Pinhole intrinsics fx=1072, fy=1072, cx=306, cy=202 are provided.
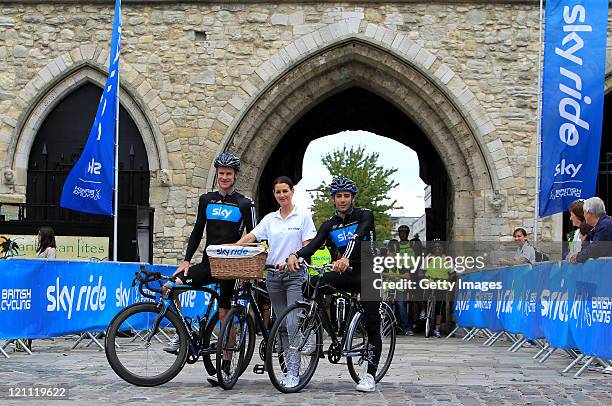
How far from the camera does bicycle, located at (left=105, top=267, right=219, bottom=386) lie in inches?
270

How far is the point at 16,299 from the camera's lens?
1008 cm

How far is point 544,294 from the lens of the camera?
1052 centimetres

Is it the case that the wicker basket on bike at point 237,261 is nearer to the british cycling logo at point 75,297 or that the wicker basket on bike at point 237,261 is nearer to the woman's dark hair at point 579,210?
the british cycling logo at point 75,297

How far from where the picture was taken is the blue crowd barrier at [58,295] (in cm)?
1003

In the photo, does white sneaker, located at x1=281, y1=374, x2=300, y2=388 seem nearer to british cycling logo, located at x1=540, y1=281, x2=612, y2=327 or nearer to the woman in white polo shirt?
the woman in white polo shirt

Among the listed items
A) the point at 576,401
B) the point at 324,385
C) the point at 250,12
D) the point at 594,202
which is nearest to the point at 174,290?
the point at 324,385

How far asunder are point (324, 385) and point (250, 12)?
35.2 feet

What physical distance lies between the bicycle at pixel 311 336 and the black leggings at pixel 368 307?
38 mm

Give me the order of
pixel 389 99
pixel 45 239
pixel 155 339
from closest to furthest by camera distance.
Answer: pixel 155 339 < pixel 45 239 < pixel 389 99

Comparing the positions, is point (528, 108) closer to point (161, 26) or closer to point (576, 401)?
point (161, 26)

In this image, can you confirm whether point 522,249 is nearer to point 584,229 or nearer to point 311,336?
point 584,229

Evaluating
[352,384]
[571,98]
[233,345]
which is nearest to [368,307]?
[352,384]

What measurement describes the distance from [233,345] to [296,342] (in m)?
0.44

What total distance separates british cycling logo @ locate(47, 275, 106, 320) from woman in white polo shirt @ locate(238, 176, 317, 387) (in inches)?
150
